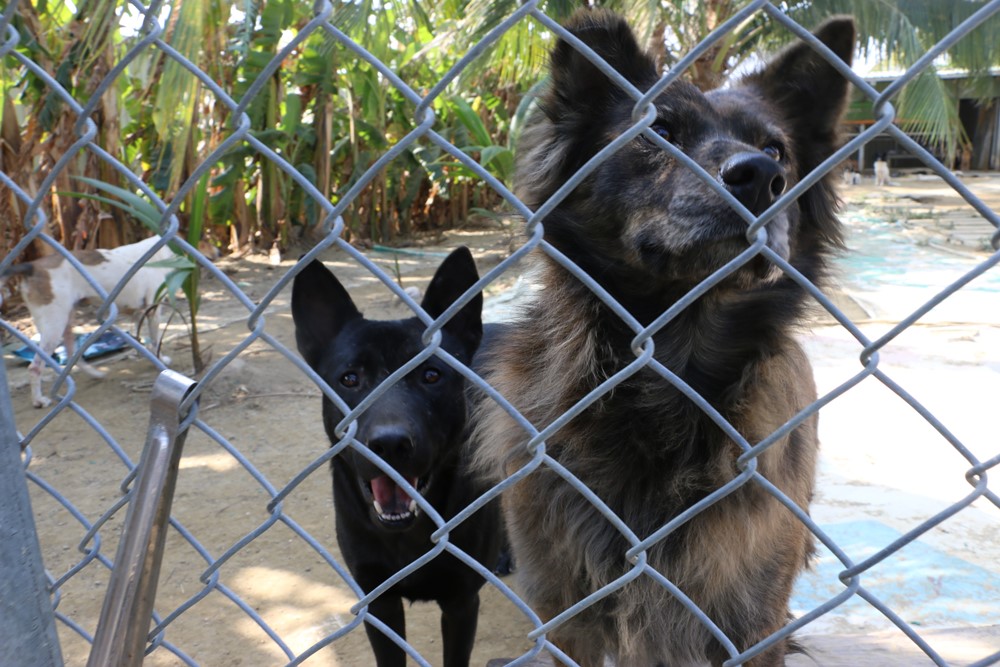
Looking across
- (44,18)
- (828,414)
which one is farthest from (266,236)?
(828,414)

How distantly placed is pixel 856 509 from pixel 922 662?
Answer: 6.42 ft

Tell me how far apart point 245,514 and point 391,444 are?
7.27 feet

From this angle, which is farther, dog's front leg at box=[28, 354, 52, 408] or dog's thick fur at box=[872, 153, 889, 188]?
dog's thick fur at box=[872, 153, 889, 188]

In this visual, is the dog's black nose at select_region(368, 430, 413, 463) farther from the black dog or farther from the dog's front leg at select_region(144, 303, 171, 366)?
the dog's front leg at select_region(144, 303, 171, 366)

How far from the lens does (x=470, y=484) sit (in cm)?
283

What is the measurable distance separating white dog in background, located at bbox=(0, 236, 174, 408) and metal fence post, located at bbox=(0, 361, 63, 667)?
478cm

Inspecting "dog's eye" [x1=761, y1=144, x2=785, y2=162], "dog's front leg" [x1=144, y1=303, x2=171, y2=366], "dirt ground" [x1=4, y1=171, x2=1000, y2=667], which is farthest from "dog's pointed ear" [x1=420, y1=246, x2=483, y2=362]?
"dog's front leg" [x1=144, y1=303, x2=171, y2=366]

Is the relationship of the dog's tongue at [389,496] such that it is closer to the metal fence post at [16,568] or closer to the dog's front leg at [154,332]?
the metal fence post at [16,568]

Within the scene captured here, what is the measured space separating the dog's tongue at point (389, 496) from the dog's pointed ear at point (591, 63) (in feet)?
4.46

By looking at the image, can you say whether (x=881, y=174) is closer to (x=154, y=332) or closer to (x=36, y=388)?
(x=154, y=332)

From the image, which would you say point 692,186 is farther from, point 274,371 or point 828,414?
point 274,371

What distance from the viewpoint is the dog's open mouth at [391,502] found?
2527 mm

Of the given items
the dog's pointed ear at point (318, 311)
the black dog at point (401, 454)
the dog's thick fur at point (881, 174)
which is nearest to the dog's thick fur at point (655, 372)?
the black dog at point (401, 454)

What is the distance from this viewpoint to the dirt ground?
301 centimetres
